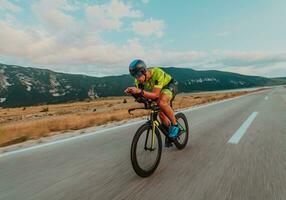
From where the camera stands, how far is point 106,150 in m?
6.65

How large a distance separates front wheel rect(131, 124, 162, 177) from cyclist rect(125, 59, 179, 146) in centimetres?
57

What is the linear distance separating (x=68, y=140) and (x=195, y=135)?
3459 millimetres

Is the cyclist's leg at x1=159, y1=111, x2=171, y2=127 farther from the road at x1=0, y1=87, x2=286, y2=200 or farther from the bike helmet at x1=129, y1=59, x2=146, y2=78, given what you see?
the bike helmet at x1=129, y1=59, x2=146, y2=78

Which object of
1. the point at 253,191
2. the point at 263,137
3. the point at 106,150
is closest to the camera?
the point at 253,191

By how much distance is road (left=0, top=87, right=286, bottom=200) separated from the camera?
3.83 metres

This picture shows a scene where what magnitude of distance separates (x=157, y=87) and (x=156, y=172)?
1366 millimetres

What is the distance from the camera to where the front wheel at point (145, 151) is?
4457mm

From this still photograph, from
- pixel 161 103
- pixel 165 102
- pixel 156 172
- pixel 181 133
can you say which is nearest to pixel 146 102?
pixel 161 103

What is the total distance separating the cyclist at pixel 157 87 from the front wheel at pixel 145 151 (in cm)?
57

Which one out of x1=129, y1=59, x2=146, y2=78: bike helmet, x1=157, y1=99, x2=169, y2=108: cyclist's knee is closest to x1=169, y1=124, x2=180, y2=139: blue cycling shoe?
x1=157, y1=99, x2=169, y2=108: cyclist's knee

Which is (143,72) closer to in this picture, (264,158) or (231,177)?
(231,177)

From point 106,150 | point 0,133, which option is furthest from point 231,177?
point 0,133

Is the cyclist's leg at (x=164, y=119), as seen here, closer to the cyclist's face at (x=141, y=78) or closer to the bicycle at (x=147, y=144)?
the bicycle at (x=147, y=144)

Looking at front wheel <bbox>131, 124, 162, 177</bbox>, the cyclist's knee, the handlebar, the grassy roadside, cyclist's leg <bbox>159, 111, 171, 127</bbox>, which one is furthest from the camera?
the grassy roadside
